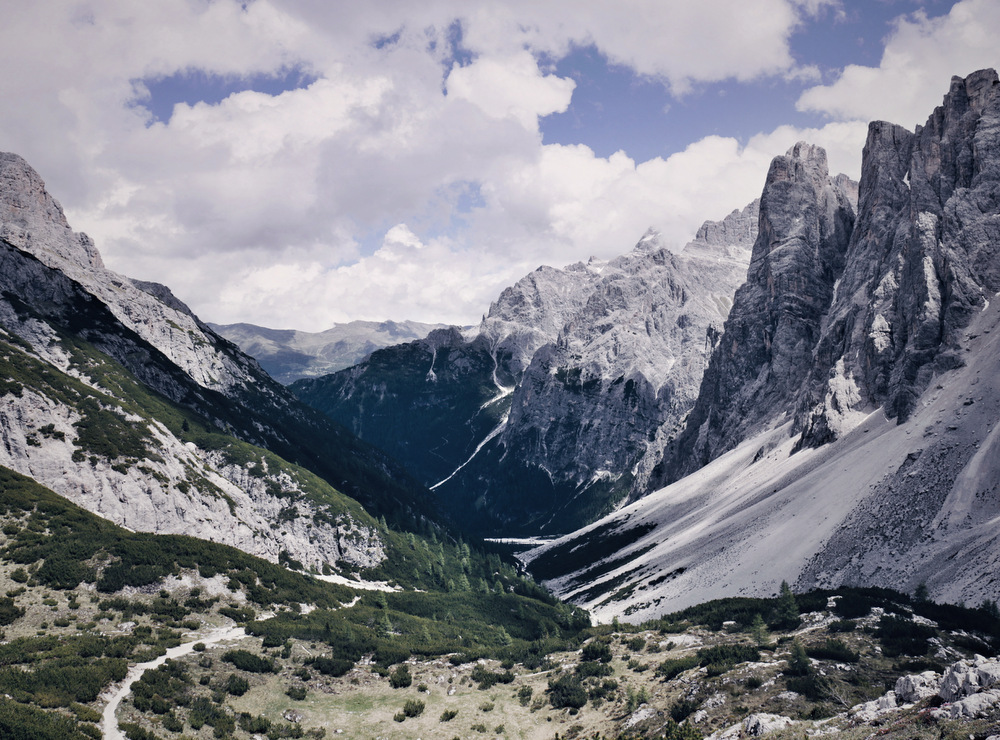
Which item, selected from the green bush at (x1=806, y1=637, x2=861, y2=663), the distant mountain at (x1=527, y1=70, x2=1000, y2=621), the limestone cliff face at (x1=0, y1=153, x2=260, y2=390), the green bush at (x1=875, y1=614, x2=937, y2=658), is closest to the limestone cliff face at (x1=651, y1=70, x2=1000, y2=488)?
the distant mountain at (x1=527, y1=70, x2=1000, y2=621)

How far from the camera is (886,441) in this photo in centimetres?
11319

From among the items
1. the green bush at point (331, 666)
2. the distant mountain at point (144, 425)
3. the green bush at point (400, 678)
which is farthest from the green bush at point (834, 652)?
the distant mountain at point (144, 425)

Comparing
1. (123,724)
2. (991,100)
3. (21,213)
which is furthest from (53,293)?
(991,100)

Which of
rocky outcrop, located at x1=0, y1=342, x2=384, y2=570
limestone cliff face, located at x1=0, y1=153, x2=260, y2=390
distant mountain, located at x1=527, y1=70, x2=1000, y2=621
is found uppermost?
limestone cliff face, located at x1=0, y1=153, x2=260, y2=390

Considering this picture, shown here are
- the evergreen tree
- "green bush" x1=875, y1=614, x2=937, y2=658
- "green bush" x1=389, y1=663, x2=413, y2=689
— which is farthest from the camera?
"green bush" x1=389, y1=663, x2=413, y2=689

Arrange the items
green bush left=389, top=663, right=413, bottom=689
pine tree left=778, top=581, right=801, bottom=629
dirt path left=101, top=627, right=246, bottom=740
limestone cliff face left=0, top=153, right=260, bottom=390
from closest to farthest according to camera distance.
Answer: dirt path left=101, top=627, right=246, bottom=740 → green bush left=389, top=663, right=413, bottom=689 → pine tree left=778, top=581, right=801, bottom=629 → limestone cliff face left=0, top=153, right=260, bottom=390

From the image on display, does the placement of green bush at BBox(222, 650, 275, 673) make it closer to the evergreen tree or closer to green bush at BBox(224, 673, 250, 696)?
Answer: green bush at BBox(224, 673, 250, 696)

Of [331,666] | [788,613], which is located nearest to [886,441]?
[788,613]

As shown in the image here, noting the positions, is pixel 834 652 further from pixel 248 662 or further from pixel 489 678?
pixel 248 662

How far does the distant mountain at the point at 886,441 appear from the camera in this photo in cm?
8544

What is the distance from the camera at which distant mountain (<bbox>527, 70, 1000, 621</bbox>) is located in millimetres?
85438

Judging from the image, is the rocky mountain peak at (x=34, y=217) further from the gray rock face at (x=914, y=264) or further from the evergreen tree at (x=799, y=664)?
the gray rock face at (x=914, y=264)

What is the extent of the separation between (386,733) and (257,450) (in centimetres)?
10134

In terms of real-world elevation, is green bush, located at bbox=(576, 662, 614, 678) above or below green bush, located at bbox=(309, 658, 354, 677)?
below
